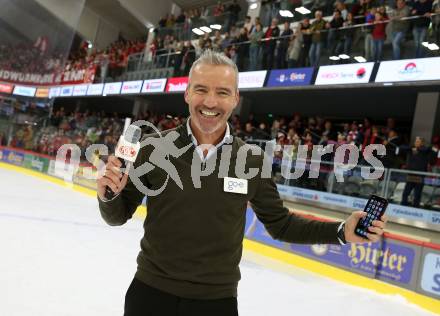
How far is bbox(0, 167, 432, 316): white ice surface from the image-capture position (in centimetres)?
300

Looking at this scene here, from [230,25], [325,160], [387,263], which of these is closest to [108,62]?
[230,25]

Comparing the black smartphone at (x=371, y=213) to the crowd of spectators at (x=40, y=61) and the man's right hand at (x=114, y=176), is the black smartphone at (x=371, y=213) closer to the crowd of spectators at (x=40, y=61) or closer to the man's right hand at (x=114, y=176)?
the man's right hand at (x=114, y=176)

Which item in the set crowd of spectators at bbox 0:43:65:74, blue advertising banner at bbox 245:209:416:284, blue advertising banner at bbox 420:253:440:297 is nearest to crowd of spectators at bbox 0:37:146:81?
crowd of spectators at bbox 0:43:65:74

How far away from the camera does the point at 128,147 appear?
1252 mm

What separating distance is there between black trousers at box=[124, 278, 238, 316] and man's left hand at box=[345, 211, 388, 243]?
1.43 ft

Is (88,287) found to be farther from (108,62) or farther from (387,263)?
(108,62)

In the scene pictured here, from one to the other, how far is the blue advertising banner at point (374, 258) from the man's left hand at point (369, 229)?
13.5ft

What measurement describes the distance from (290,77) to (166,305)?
31.6 ft

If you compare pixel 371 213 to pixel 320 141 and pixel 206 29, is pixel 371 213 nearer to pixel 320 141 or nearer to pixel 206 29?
pixel 320 141

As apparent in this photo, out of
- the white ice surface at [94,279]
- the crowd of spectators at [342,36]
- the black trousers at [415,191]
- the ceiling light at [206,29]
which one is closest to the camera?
the white ice surface at [94,279]

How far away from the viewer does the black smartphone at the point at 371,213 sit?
1378 millimetres

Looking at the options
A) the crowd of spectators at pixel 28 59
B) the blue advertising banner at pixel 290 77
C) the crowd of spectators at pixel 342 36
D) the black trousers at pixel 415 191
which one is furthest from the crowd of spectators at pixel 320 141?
the crowd of spectators at pixel 28 59

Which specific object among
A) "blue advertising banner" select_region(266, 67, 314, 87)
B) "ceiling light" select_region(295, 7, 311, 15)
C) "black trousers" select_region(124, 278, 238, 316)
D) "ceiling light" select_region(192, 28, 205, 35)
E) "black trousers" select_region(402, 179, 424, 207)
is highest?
"ceiling light" select_region(295, 7, 311, 15)

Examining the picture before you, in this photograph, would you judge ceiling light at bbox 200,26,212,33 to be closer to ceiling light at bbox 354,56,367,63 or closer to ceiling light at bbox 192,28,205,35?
ceiling light at bbox 192,28,205,35
